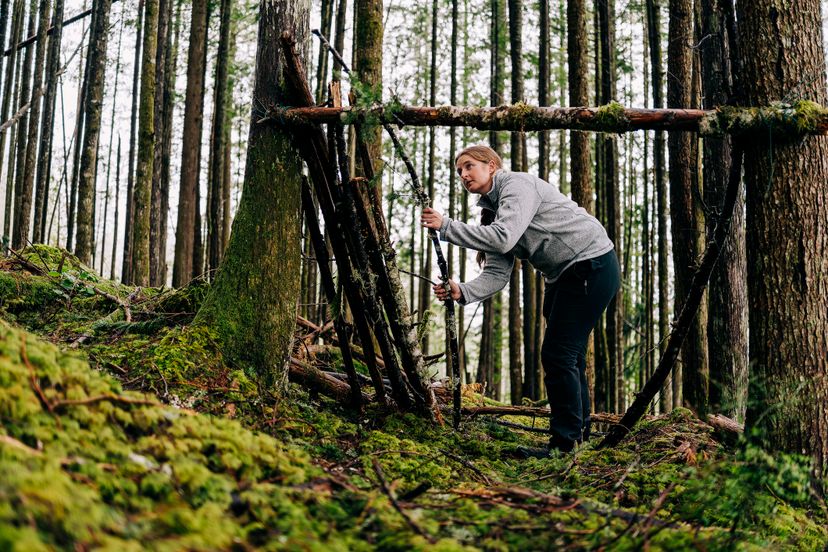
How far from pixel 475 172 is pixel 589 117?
888 millimetres

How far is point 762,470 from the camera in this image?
7.55 feet

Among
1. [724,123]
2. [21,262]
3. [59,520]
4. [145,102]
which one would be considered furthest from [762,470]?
[145,102]

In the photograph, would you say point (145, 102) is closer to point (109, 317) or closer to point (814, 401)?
point (109, 317)

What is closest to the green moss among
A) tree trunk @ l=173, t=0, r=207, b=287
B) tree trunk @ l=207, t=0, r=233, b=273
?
tree trunk @ l=173, t=0, r=207, b=287

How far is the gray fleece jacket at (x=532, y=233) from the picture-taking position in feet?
12.4

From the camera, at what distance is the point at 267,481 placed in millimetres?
1945

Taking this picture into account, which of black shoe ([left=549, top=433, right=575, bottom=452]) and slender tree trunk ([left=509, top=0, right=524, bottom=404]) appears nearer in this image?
black shoe ([left=549, top=433, right=575, bottom=452])

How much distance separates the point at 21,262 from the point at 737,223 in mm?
7050

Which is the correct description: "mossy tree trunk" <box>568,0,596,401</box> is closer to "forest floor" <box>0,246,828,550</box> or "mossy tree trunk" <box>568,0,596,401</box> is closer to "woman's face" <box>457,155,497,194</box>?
"woman's face" <box>457,155,497,194</box>

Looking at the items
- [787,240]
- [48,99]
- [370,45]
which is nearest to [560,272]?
[787,240]

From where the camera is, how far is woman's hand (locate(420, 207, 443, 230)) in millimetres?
3572

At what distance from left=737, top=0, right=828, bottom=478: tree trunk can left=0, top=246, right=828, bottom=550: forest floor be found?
404 mm

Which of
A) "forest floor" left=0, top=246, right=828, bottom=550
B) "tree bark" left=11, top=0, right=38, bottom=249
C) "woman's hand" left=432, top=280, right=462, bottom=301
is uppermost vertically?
"tree bark" left=11, top=0, right=38, bottom=249

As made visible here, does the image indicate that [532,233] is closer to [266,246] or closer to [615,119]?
[615,119]
